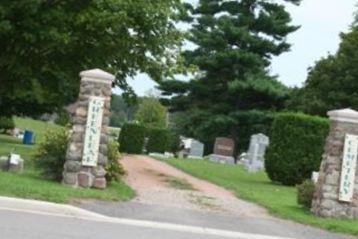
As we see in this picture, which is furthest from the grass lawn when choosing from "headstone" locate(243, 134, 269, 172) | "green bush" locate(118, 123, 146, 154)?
"green bush" locate(118, 123, 146, 154)

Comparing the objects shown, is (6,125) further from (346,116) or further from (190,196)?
(346,116)

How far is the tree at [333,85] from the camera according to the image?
45.5 metres

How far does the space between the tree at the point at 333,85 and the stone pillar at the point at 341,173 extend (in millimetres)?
28556

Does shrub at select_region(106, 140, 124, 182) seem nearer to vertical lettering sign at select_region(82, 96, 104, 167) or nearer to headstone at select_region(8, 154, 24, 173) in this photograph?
vertical lettering sign at select_region(82, 96, 104, 167)

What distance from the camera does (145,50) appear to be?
25672 millimetres

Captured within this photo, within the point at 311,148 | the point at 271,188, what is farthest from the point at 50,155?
the point at 311,148

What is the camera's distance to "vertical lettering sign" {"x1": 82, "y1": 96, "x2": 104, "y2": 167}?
16469mm

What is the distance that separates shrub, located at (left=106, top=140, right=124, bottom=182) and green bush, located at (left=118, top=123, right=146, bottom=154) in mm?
24386

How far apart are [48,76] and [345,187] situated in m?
13.2

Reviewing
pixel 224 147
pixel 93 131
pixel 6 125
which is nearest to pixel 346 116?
pixel 93 131

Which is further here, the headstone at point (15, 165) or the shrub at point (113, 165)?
the headstone at point (15, 165)

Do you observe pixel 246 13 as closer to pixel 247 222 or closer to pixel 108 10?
pixel 108 10

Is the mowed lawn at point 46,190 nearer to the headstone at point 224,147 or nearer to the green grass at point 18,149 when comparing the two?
the green grass at point 18,149

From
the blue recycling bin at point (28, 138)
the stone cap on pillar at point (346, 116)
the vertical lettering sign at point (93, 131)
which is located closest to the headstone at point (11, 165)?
the vertical lettering sign at point (93, 131)
